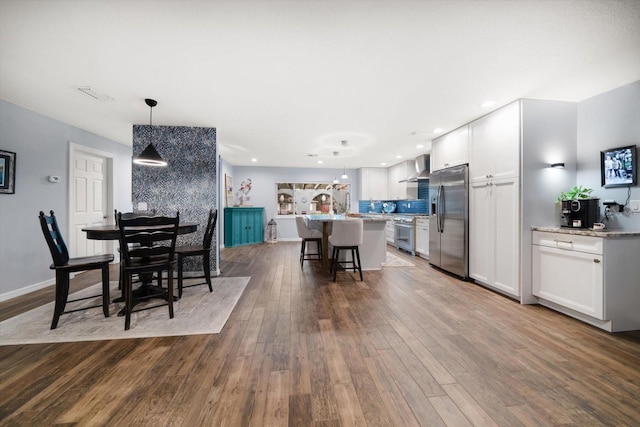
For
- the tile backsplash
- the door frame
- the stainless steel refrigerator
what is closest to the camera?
the stainless steel refrigerator

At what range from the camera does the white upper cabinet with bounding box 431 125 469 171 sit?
3.86m

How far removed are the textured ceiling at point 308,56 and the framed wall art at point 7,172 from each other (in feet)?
2.26

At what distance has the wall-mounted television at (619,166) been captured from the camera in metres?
2.54

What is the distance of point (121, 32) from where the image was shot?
1.85 m

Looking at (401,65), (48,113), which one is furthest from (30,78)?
(401,65)

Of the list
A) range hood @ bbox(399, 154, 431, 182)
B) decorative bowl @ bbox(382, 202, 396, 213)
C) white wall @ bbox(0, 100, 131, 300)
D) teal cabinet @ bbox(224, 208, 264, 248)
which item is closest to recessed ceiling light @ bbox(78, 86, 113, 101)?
white wall @ bbox(0, 100, 131, 300)

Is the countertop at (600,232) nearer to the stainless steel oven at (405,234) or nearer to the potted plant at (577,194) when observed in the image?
the potted plant at (577,194)

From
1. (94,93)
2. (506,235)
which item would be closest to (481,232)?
(506,235)

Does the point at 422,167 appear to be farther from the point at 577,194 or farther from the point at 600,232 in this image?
the point at 600,232

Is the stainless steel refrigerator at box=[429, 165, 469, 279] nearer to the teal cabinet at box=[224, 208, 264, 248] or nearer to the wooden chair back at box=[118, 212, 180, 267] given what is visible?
the wooden chair back at box=[118, 212, 180, 267]

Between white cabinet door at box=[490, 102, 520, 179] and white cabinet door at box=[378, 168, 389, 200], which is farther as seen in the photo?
white cabinet door at box=[378, 168, 389, 200]

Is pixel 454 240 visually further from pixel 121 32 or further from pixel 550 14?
pixel 121 32

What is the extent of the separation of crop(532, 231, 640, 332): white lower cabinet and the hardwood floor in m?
A: 0.16

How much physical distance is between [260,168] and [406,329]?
693cm
